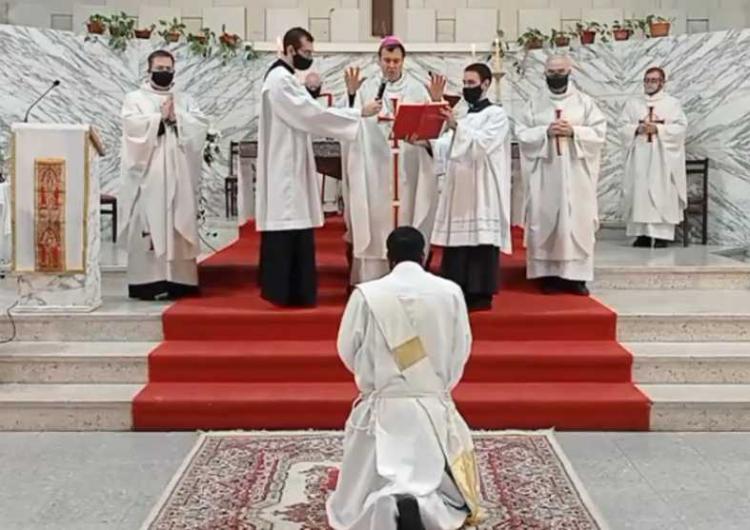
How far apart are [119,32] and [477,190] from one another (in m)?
6.02

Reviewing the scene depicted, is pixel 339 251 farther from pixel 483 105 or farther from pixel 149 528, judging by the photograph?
pixel 149 528

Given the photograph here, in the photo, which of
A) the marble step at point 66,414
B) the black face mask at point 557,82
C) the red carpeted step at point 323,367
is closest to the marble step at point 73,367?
the red carpeted step at point 323,367

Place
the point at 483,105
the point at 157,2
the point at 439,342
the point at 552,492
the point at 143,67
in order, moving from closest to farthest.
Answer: the point at 439,342 → the point at 552,492 → the point at 483,105 → the point at 143,67 → the point at 157,2

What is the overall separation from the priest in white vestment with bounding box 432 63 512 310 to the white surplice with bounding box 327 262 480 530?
2.35m

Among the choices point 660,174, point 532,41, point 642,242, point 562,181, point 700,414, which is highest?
point 532,41

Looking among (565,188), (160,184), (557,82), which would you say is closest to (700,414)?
(565,188)

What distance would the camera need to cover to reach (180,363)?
576cm

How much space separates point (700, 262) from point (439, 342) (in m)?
4.78

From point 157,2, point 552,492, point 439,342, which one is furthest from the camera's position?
point 157,2

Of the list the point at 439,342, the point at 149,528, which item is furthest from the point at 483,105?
the point at 149,528

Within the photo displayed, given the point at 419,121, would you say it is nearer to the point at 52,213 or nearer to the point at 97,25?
the point at 52,213

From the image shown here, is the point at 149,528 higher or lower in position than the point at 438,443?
lower

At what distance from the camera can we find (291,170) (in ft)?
20.2

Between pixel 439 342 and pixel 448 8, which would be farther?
pixel 448 8
